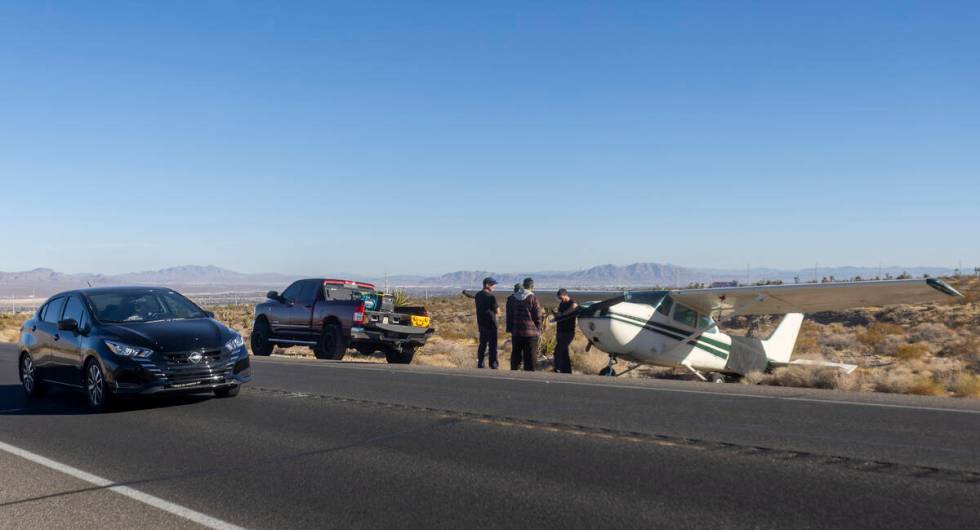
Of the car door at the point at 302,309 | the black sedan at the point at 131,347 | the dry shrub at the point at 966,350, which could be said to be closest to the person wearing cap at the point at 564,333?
the car door at the point at 302,309

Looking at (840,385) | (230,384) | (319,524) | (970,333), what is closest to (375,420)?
(230,384)

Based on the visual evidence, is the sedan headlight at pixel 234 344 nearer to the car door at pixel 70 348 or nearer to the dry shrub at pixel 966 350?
the car door at pixel 70 348

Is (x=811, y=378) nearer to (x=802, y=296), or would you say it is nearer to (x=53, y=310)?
(x=802, y=296)

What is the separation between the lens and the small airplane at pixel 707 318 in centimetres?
1736

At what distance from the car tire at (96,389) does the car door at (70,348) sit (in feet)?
0.63

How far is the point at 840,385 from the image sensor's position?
14.8 m

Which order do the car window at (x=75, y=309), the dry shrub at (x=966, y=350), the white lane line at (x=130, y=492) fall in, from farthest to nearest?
the dry shrub at (x=966, y=350), the car window at (x=75, y=309), the white lane line at (x=130, y=492)

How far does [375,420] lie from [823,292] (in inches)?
470

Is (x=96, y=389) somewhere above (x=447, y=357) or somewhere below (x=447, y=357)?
above

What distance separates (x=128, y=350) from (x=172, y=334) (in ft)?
1.73

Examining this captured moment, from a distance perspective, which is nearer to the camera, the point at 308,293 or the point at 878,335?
the point at 308,293

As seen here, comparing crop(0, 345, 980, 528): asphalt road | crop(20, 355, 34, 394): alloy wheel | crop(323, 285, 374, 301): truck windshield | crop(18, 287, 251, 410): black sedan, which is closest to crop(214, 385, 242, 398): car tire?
crop(18, 287, 251, 410): black sedan

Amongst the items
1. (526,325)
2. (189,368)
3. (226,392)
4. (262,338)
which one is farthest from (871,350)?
(189,368)

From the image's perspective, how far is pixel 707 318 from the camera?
1927cm
